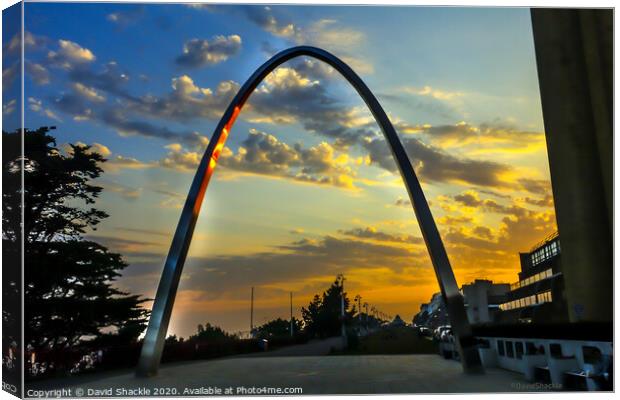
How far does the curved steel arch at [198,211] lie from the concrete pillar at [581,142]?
364cm

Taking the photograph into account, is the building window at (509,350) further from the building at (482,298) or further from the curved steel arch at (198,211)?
the building at (482,298)

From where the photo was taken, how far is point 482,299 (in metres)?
57.4

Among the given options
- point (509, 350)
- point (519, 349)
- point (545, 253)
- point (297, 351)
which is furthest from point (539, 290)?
point (519, 349)

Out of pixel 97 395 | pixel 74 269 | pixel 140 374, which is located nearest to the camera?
pixel 97 395

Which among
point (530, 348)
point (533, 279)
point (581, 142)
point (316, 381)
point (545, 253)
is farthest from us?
point (533, 279)

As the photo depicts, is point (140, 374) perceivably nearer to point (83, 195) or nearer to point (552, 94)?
point (83, 195)

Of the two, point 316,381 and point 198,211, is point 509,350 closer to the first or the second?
point 316,381

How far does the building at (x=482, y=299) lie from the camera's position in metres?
56.3

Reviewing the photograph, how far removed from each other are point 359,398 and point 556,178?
31.5 feet

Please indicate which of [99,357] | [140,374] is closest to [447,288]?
[140,374]

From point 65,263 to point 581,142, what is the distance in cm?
1728

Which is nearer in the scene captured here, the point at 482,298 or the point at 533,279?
the point at 533,279

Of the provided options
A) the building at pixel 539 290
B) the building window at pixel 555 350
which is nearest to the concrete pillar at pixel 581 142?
the building window at pixel 555 350

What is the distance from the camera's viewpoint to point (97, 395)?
12203mm
